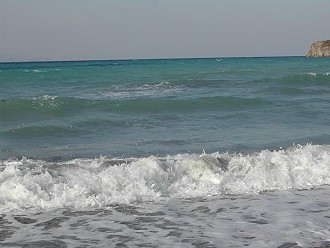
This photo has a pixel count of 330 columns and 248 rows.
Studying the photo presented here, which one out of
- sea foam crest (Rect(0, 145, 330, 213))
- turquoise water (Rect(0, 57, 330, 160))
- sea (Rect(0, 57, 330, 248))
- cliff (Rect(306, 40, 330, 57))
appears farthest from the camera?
cliff (Rect(306, 40, 330, 57))

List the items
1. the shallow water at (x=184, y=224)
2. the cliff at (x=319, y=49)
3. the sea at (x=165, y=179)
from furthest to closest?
the cliff at (x=319, y=49) < the sea at (x=165, y=179) < the shallow water at (x=184, y=224)

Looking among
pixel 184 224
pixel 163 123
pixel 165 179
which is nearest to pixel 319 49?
pixel 163 123

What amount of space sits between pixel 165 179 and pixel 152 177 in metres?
0.23

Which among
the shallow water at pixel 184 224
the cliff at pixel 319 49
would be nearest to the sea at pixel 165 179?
the shallow water at pixel 184 224

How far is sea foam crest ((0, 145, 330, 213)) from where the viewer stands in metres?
8.18

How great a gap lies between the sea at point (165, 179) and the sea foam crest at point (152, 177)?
21 millimetres

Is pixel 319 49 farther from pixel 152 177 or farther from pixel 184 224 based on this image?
pixel 184 224

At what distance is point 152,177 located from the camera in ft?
30.9

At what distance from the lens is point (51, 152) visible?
11.8 m

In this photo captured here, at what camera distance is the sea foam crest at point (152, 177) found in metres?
8.18

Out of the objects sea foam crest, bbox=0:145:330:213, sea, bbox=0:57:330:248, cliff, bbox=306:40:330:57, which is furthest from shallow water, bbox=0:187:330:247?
cliff, bbox=306:40:330:57

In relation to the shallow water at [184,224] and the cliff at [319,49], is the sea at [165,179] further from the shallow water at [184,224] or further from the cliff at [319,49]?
the cliff at [319,49]

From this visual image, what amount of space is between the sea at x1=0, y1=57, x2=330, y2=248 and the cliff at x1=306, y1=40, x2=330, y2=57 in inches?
3647

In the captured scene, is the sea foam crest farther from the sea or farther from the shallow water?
the shallow water
